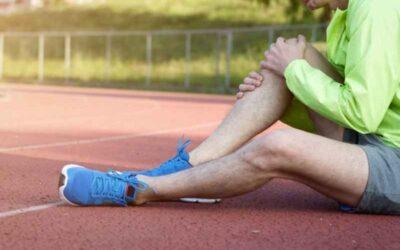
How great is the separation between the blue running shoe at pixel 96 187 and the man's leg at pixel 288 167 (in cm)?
26

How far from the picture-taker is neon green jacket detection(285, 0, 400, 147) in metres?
4.25

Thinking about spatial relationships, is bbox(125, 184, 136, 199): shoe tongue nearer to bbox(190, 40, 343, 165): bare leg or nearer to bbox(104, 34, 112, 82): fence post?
bbox(190, 40, 343, 165): bare leg

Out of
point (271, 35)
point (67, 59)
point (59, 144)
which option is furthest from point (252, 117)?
point (67, 59)

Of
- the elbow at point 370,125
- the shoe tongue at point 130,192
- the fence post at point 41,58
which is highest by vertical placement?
the elbow at point 370,125

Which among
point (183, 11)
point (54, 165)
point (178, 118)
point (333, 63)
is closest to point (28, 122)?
point (178, 118)

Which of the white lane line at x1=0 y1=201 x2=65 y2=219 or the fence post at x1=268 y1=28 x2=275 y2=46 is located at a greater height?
the white lane line at x1=0 y1=201 x2=65 y2=219

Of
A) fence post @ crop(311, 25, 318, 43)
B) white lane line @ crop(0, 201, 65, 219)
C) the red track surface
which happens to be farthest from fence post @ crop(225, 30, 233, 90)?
white lane line @ crop(0, 201, 65, 219)

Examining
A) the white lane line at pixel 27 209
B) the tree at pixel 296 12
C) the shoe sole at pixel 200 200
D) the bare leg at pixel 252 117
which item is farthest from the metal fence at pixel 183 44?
the white lane line at pixel 27 209

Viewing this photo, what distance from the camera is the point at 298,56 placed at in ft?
15.2

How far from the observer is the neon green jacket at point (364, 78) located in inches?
167

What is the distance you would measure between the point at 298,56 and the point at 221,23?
107 ft

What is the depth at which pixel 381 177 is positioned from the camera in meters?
4.36

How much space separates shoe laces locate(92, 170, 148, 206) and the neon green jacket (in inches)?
34.9

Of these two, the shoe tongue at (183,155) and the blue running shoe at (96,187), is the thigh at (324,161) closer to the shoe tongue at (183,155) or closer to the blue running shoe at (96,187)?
the shoe tongue at (183,155)
